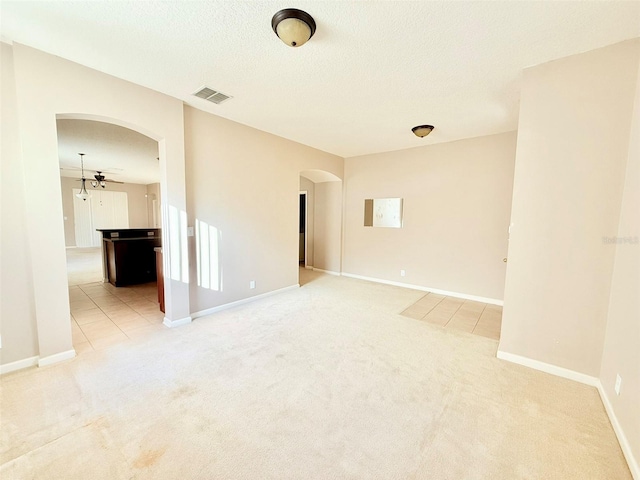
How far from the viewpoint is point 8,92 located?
2049mm

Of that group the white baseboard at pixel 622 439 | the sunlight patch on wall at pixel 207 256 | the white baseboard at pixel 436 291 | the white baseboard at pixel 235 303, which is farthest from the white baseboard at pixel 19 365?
the white baseboard at pixel 436 291

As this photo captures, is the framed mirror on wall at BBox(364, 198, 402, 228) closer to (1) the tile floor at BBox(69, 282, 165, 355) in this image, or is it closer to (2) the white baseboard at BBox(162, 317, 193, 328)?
(2) the white baseboard at BBox(162, 317, 193, 328)

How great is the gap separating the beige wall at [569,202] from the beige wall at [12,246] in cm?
445

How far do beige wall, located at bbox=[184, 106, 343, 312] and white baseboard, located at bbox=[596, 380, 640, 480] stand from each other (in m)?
3.93

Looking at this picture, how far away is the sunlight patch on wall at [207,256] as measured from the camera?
133 inches

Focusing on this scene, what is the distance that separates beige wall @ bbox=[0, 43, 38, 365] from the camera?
2053mm

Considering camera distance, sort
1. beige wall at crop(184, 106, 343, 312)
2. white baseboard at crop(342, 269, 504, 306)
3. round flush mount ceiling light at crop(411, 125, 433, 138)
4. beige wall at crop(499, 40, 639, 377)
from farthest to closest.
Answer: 1. white baseboard at crop(342, 269, 504, 306)
2. round flush mount ceiling light at crop(411, 125, 433, 138)
3. beige wall at crop(184, 106, 343, 312)
4. beige wall at crop(499, 40, 639, 377)

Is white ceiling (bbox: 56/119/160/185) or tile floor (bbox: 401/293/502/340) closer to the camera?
tile floor (bbox: 401/293/502/340)

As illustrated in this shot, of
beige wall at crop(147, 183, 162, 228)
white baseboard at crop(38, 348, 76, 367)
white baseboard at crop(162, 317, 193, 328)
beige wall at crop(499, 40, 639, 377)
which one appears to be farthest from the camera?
beige wall at crop(147, 183, 162, 228)

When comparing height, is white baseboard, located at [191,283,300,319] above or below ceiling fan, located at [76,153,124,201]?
below

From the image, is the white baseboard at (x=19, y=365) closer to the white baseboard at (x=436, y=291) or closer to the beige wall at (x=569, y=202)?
the beige wall at (x=569, y=202)

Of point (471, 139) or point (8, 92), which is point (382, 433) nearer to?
point (8, 92)

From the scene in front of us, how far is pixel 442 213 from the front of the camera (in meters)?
4.60

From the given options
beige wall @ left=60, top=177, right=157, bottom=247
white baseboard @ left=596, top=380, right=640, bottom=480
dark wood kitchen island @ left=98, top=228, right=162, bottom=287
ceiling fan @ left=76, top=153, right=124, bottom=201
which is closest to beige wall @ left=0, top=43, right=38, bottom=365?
dark wood kitchen island @ left=98, top=228, right=162, bottom=287
